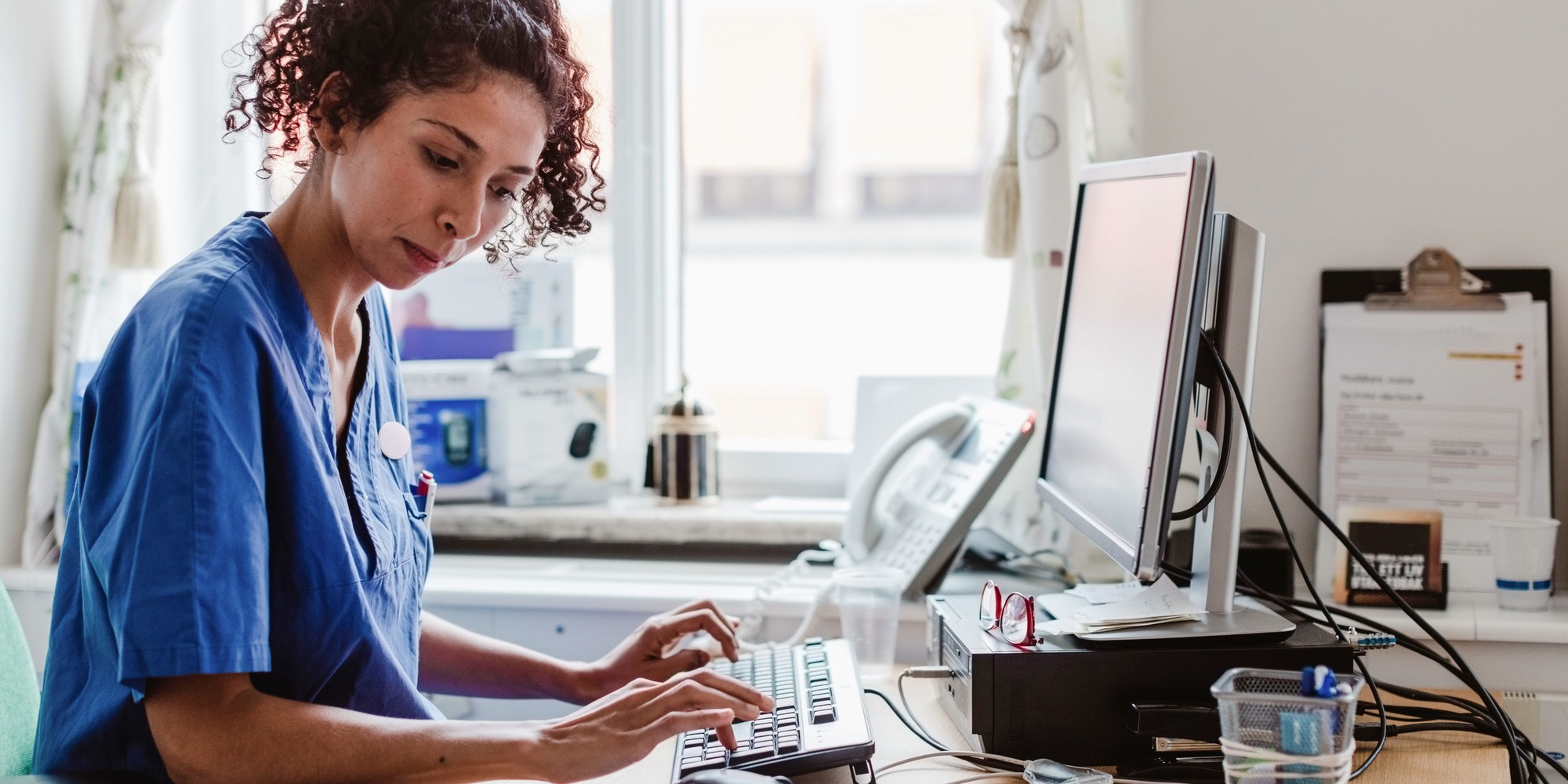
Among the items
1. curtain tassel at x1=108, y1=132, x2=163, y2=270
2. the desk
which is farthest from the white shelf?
curtain tassel at x1=108, y1=132, x2=163, y2=270

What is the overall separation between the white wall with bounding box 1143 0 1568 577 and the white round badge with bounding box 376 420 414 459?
3.73 feet

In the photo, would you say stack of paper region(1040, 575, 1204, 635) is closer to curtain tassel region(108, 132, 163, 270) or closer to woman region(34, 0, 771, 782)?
woman region(34, 0, 771, 782)

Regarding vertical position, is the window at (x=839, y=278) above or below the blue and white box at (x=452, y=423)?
above

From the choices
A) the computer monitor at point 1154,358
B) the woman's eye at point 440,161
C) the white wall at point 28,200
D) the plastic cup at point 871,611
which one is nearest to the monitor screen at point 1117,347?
the computer monitor at point 1154,358

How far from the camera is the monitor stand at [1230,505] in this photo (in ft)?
3.37

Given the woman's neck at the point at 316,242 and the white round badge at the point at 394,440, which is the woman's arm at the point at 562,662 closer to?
the white round badge at the point at 394,440

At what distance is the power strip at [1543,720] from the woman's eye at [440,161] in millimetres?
1289

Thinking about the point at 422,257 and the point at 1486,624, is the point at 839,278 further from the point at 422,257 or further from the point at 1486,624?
the point at 422,257

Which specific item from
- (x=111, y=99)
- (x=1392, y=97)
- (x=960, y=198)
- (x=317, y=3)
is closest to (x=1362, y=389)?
(x=1392, y=97)

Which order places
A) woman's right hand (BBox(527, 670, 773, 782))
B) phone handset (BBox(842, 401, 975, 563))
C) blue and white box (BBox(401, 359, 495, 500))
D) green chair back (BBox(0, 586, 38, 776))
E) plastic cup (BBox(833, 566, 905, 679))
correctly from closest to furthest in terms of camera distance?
1. woman's right hand (BBox(527, 670, 773, 782))
2. green chair back (BBox(0, 586, 38, 776))
3. plastic cup (BBox(833, 566, 905, 679))
4. phone handset (BBox(842, 401, 975, 563))
5. blue and white box (BBox(401, 359, 495, 500))

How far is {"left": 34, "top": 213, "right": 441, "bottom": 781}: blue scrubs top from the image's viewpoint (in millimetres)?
819

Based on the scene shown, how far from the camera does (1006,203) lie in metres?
1.78

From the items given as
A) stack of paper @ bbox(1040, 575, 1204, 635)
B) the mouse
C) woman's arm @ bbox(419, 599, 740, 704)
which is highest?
stack of paper @ bbox(1040, 575, 1204, 635)

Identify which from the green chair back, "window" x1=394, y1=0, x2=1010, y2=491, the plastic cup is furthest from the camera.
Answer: "window" x1=394, y1=0, x2=1010, y2=491
